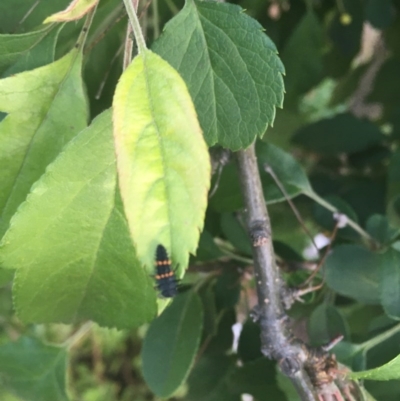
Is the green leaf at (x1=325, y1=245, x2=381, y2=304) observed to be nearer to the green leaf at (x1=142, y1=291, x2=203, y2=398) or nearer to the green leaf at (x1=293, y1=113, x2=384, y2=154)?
the green leaf at (x1=142, y1=291, x2=203, y2=398)

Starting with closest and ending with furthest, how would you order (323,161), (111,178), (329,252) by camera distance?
(111,178), (329,252), (323,161)

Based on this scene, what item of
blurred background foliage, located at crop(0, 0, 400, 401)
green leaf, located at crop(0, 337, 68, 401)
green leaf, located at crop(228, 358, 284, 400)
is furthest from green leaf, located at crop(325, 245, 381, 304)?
green leaf, located at crop(0, 337, 68, 401)

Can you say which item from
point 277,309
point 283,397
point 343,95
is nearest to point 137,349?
point 343,95

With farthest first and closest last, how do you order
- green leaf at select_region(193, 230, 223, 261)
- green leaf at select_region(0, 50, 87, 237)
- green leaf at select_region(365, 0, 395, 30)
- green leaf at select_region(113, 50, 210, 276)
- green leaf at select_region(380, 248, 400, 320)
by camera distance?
green leaf at select_region(365, 0, 395, 30), green leaf at select_region(193, 230, 223, 261), green leaf at select_region(380, 248, 400, 320), green leaf at select_region(0, 50, 87, 237), green leaf at select_region(113, 50, 210, 276)

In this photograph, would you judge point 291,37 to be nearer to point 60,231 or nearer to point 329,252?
point 329,252

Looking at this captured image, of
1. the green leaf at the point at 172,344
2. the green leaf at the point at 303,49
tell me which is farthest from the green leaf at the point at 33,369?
the green leaf at the point at 303,49

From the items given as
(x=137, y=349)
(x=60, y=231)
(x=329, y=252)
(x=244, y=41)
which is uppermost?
(x=244, y=41)

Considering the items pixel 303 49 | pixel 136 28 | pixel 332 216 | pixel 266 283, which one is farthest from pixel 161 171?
pixel 303 49
